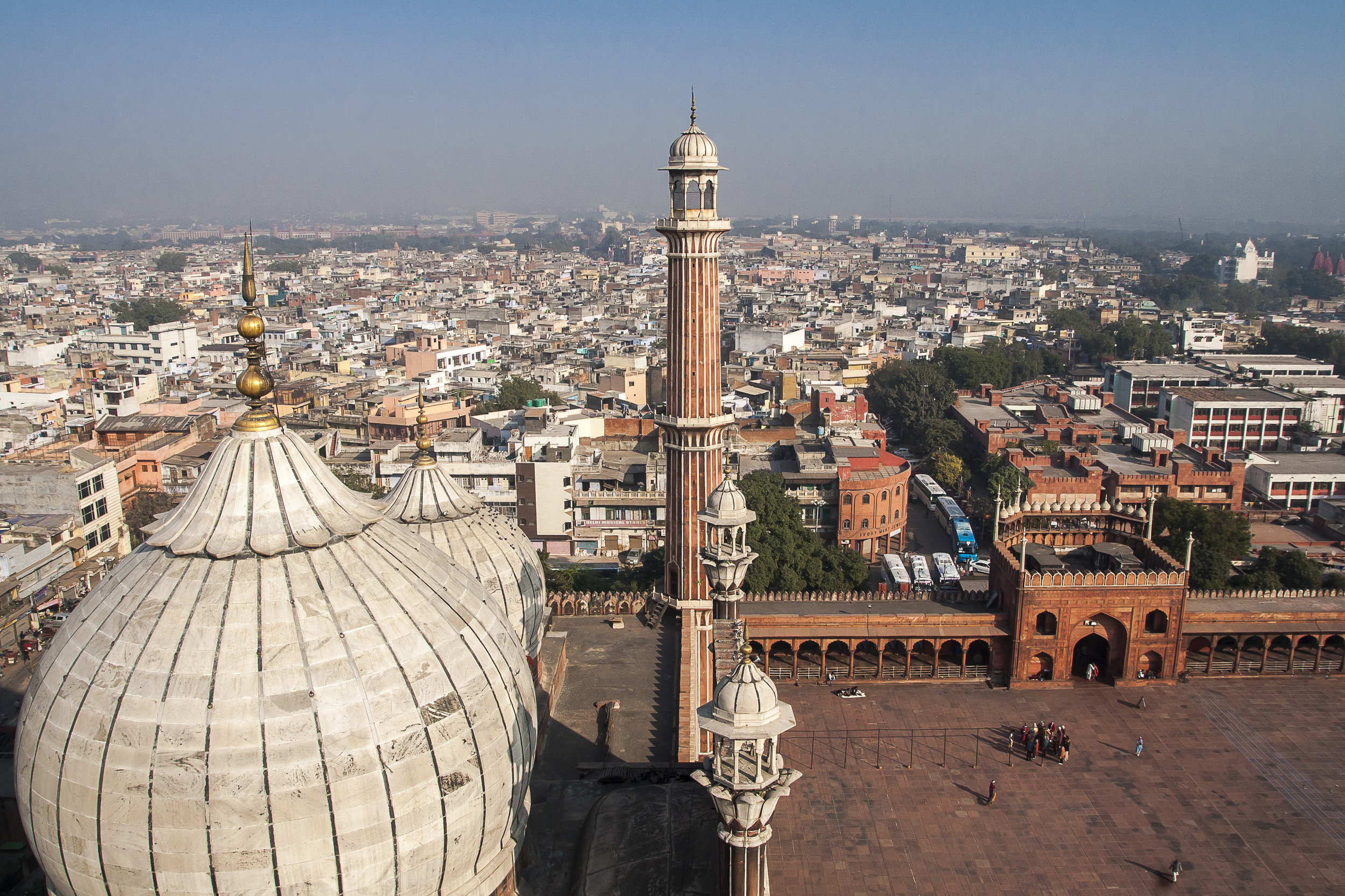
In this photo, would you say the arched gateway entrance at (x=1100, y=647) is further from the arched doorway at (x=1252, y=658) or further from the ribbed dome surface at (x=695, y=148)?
the ribbed dome surface at (x=695, y=148)

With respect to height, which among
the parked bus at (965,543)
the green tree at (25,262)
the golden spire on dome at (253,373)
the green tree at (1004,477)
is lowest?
the parked bus at (965,543)

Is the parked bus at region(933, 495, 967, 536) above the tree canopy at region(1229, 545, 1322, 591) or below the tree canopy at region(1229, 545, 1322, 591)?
below

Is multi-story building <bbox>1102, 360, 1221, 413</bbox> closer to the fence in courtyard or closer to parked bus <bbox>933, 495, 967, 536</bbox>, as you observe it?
parked bus <bbox>933, 495, 967, 536</bbox>

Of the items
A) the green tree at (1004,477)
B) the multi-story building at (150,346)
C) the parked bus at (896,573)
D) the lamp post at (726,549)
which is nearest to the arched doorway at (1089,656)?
the parked bus at (896,573)

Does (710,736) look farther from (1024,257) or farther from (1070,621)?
(1024,257)

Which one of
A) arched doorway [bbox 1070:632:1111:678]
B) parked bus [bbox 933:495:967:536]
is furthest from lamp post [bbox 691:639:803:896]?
parked bus [bbox 933:495:967:536]

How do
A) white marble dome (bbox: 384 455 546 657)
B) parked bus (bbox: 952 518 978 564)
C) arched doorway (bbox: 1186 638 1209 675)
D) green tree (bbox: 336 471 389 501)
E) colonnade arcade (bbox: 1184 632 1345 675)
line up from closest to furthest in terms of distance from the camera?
white marble dome (bbox: 384 455 546 657) < colonnade arcade (bbox: 1184 632 1345 675) < arched doorway (bbox: 1186 638 1209 675) < green tree (bbox: 336 471 389 501) < parked bus (bbox: 952 518 978 564)
